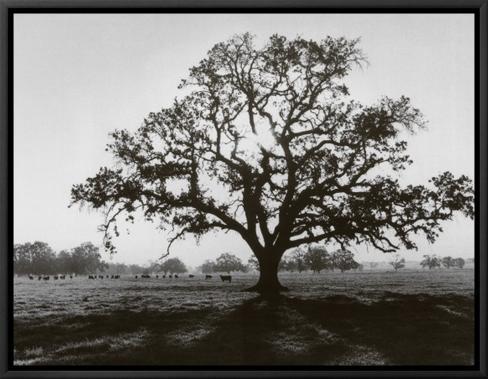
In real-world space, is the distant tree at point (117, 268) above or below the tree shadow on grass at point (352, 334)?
above

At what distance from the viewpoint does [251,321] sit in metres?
5.37

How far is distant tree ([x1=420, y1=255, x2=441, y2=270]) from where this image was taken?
5.31 metres

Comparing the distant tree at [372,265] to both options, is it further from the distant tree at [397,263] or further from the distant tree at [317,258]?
the distant tree at [317,258]

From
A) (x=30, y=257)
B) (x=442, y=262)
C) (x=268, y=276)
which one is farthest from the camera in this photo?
(x=268, y=276)

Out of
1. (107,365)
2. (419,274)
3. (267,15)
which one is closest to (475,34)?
(267,15)

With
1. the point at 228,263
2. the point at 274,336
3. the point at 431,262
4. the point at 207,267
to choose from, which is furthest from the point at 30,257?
the point at 431,262

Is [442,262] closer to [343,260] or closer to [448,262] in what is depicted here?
[448,262]

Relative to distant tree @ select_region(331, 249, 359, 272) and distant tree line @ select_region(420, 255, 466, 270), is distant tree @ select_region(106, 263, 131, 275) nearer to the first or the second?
distant tree @ select_region(331, 249, 359, 272)

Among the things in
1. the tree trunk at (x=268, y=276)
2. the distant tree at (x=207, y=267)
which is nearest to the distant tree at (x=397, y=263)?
the tree trunk at (x=268, y=276)

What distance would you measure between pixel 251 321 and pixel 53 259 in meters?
2.20

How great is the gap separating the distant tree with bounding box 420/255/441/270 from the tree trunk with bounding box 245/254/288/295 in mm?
1455

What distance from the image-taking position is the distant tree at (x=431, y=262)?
531cm

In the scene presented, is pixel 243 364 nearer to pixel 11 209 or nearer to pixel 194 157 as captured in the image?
pixel 194 157

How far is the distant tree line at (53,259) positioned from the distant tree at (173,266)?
591mm
